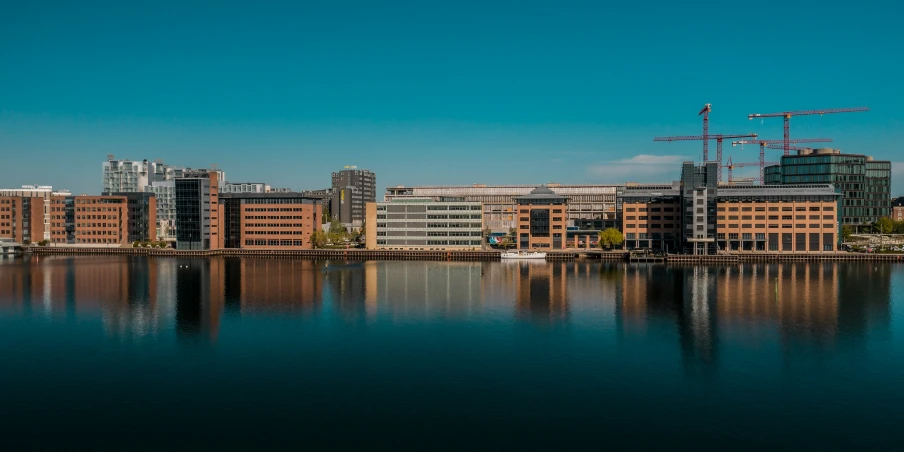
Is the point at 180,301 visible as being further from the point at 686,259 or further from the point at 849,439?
the point at 686,259

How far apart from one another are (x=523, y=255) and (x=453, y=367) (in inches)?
2732

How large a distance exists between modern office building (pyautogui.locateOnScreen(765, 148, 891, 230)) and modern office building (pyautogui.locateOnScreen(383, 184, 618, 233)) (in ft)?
135

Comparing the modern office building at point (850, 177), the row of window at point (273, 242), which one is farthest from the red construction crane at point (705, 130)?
the row of window at point (273, 242)

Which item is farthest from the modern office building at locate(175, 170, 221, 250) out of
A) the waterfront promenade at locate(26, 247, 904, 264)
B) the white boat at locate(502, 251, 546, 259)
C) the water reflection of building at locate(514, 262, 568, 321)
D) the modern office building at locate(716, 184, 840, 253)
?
the modern office building at locate(716, 184, 840, 253)

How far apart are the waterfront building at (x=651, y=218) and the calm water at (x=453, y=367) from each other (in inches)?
1599

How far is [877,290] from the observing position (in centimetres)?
6638

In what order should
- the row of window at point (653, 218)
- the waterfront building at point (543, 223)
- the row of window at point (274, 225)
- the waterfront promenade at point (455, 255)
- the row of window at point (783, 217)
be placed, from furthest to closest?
1. the row of window at point (274, 225)
2. the waterfront building at point (543, 223)
3. the row of window at point (653, 218)
4. the row of window at point (783, 217)
5. the waterfront promenade at point (455, 255)

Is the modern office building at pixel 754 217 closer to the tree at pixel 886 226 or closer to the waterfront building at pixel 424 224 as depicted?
the tree at pixel 886 226

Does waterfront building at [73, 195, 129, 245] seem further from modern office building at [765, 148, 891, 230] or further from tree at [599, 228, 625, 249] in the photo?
modern office building at [765, 148, 891, 230]

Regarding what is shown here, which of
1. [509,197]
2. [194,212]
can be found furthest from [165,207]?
[509,197]

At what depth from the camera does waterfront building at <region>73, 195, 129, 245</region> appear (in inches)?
5005

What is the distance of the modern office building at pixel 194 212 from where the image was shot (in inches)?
4535

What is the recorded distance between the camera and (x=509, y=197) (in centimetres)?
16750

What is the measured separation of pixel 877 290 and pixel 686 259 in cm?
3377
